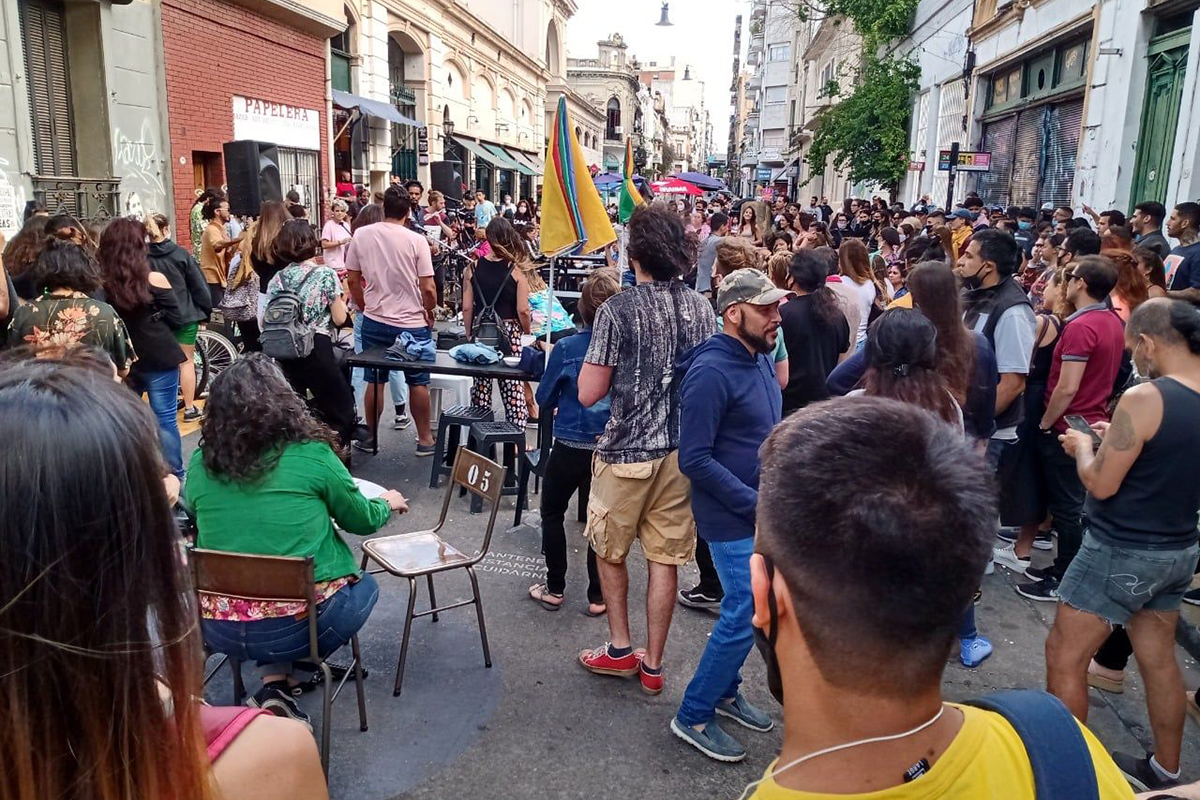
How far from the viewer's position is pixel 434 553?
409cm

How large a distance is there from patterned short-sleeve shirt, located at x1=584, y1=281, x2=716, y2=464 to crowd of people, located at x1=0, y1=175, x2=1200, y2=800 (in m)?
0.01

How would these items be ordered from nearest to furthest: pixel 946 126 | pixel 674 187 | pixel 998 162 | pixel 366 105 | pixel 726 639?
pixel 726 639 → pixel 998 162 → pixel 366 105 → pixel 946 126 → pixel 674 187

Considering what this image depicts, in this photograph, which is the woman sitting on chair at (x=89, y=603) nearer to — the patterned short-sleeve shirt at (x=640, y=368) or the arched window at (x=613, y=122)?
the patterned short-sleeve shirt at (x=640, y=368)

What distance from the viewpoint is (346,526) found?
3371 mm

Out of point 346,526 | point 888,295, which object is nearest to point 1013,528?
point 888,295

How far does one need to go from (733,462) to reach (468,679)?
1.63m

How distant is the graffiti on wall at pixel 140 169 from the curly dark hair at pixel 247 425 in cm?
942

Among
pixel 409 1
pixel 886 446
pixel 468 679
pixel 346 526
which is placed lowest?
pixel 468 679

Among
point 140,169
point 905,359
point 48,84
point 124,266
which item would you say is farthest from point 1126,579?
point 140,169

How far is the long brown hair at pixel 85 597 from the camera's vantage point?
3.22 feet

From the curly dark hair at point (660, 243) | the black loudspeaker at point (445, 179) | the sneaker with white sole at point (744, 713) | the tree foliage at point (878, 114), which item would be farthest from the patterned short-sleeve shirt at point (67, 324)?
the tree foliage at point (878, 114)

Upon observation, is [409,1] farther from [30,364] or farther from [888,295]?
[30,364]

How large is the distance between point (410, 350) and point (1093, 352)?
4384 mm

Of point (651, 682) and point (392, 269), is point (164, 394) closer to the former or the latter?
point (392, 269)
